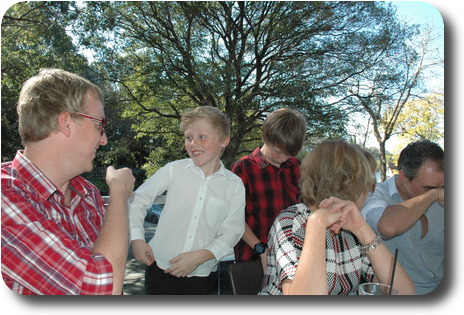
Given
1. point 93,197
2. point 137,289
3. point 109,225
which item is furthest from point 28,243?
point 137,289

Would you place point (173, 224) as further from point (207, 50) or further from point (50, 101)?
point (207, 50)

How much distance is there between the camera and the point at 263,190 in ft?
6.36

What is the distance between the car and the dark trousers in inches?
9.0

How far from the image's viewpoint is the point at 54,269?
853 mm

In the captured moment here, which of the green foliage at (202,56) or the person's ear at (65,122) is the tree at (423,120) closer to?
the green foliage at (202,56)

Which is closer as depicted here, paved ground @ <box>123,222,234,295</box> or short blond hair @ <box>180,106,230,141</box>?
paved ground @ <box>123,222,234,295</box>

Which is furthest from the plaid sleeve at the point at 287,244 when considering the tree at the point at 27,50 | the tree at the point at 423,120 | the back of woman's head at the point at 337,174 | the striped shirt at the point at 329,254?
the tree at the point at 27,50

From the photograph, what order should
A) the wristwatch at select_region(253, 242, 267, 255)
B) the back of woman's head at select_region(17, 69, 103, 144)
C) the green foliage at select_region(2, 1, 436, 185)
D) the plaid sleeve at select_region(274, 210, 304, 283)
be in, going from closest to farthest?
the back of woman's head at select_region(17, 69, 103, 144), the plaid sleeve at select_region(274, 210, 304, 283), the green foliage at select_region(2, 1, 436, 185), the wristwatch at select_region(253, 242, 267, 255)

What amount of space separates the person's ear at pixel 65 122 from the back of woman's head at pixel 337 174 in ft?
2.85

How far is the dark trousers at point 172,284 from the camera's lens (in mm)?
1544

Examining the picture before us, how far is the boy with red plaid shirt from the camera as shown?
1.87m

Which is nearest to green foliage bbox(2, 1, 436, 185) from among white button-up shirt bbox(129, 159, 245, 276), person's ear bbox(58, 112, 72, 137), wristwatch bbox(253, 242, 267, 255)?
white button-up shirt bbox(129, 159, 245, 276)

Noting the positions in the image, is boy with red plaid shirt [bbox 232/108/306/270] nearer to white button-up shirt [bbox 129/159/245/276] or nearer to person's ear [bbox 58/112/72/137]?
white button-up shirt [bbox 129/159/245/276]

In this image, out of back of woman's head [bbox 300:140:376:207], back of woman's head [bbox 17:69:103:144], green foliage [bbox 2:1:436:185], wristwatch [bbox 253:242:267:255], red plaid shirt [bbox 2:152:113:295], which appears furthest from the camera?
wristwatch [bbox 253:242:267:255]
